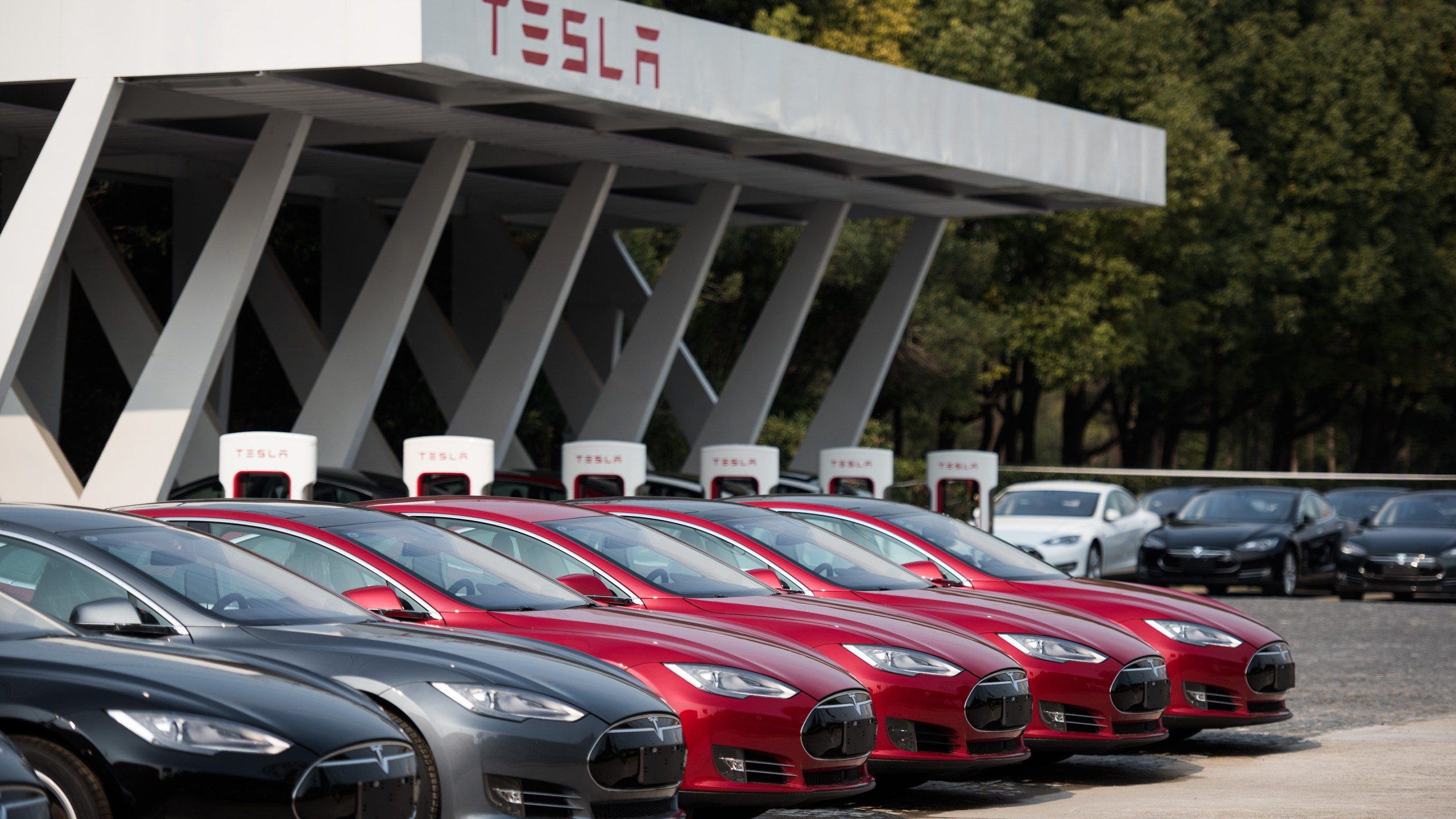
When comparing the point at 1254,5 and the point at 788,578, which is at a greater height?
the point at 1254,5

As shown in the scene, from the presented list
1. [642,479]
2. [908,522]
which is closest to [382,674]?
[908,522]

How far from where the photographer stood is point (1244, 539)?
23859mm

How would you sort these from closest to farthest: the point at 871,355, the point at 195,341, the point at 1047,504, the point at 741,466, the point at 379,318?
the point at 195,341, the point at 741,466, the point at 379,318, the point at 1047,504, the point at 871,355

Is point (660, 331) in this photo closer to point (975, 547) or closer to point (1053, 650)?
point (975, 547)

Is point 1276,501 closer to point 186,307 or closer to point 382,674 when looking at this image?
point 186,307

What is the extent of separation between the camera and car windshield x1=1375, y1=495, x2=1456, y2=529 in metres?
25.0

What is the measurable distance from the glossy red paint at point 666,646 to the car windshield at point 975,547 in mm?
3743

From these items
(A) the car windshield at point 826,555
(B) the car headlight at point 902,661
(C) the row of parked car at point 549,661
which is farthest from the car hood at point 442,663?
(A) the car windshield at point 826,555

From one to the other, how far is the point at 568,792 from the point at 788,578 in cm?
433

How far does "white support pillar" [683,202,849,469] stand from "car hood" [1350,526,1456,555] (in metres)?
7.81

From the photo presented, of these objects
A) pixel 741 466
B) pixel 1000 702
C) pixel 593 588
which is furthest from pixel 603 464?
pixel 1000 702

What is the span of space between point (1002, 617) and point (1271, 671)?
1.97 meters

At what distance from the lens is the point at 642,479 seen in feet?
59.3

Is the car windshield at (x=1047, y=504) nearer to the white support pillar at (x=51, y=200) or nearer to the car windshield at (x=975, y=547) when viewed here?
the car windshield at (x=975, y=547)
